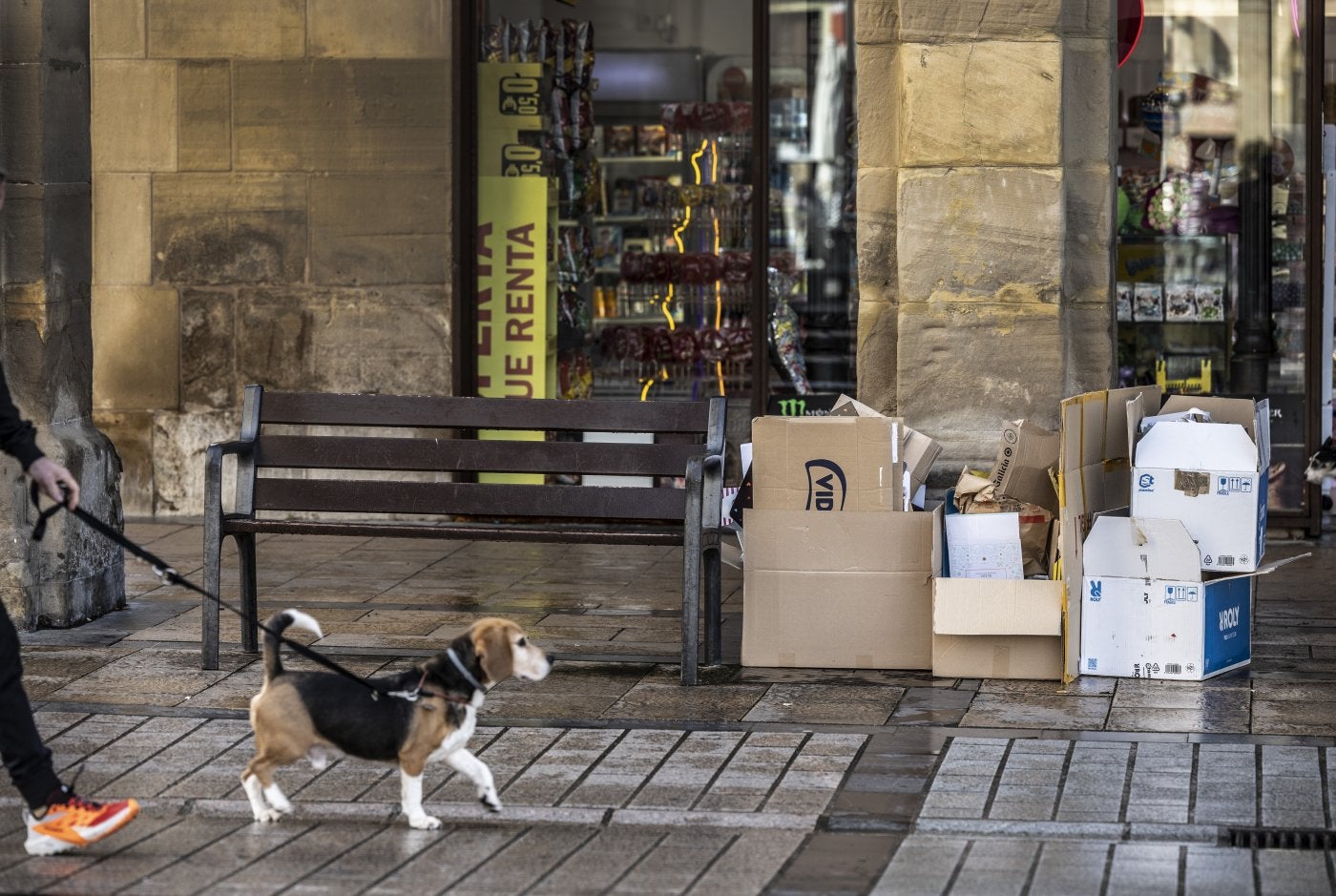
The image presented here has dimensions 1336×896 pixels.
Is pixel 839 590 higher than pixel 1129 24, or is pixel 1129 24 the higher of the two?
pixel 1129 24

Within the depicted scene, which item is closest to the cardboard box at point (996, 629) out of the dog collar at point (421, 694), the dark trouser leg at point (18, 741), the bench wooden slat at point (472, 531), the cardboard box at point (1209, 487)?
the cardboard box at point (1209, 487)

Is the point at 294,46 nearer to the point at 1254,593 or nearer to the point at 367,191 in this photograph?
the point at 367,191

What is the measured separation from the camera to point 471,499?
284 inches

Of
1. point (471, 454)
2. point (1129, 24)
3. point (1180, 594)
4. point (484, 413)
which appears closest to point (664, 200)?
point (1129, 24)

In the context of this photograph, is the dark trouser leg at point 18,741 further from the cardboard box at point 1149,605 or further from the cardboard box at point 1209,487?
the cardboard box at point 1209,487

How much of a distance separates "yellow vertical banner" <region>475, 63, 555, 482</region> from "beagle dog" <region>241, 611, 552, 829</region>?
5.23m

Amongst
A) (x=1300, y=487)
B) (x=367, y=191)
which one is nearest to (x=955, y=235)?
(x=1300, y=487)

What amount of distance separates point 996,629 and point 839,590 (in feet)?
1.80

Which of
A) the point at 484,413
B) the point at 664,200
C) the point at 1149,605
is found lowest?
the point at 1149,605

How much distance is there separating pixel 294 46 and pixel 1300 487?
17.5 feet

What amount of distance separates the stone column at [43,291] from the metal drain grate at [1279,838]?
14.7 feet

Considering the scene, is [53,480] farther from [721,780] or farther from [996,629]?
[996,629]

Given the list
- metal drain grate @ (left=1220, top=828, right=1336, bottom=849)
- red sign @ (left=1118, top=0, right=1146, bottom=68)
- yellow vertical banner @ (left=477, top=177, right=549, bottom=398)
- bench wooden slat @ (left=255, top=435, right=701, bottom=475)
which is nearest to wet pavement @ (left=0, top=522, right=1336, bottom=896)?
metal drain grate @ (left=1220, top=828, right=1336, bottom=849)

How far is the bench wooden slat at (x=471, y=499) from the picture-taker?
7.05 metres
